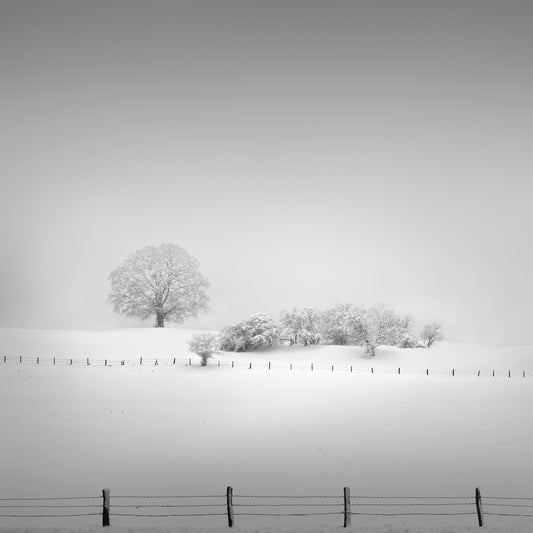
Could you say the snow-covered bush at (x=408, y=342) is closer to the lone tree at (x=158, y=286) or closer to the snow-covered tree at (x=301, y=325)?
the snow-covered tree at (x=301, y=325)

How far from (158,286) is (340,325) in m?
29.3

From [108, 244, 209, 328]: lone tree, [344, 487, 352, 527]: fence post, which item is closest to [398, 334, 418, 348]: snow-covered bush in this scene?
[108, 244, 209, 328]: lone tree

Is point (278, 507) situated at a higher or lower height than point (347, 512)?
lower

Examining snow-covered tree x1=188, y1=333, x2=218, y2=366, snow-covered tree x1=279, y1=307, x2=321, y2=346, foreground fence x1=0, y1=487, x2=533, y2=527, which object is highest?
snow-covered tree x1=279, y1=307, x2=321, y2=346

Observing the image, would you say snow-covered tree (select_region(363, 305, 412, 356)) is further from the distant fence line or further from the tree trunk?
the tree trunk

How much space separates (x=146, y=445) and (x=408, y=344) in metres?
60.7

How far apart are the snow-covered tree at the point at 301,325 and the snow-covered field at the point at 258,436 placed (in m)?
14.4

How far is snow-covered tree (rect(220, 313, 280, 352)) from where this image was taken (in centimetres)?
7438

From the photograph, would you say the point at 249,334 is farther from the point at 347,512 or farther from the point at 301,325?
the point at 347,512

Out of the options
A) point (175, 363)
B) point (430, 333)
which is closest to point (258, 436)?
point (175, 363)

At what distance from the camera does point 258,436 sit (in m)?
33.9

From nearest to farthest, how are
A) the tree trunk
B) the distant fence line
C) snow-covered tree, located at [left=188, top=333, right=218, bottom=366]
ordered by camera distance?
snow-covered tree, located at [left=188, top=333, right=218, bottom=366]
the distant fence line
the tree trunk

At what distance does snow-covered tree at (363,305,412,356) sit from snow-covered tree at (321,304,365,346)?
239 cm

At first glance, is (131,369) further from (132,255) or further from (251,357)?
(132,255)
